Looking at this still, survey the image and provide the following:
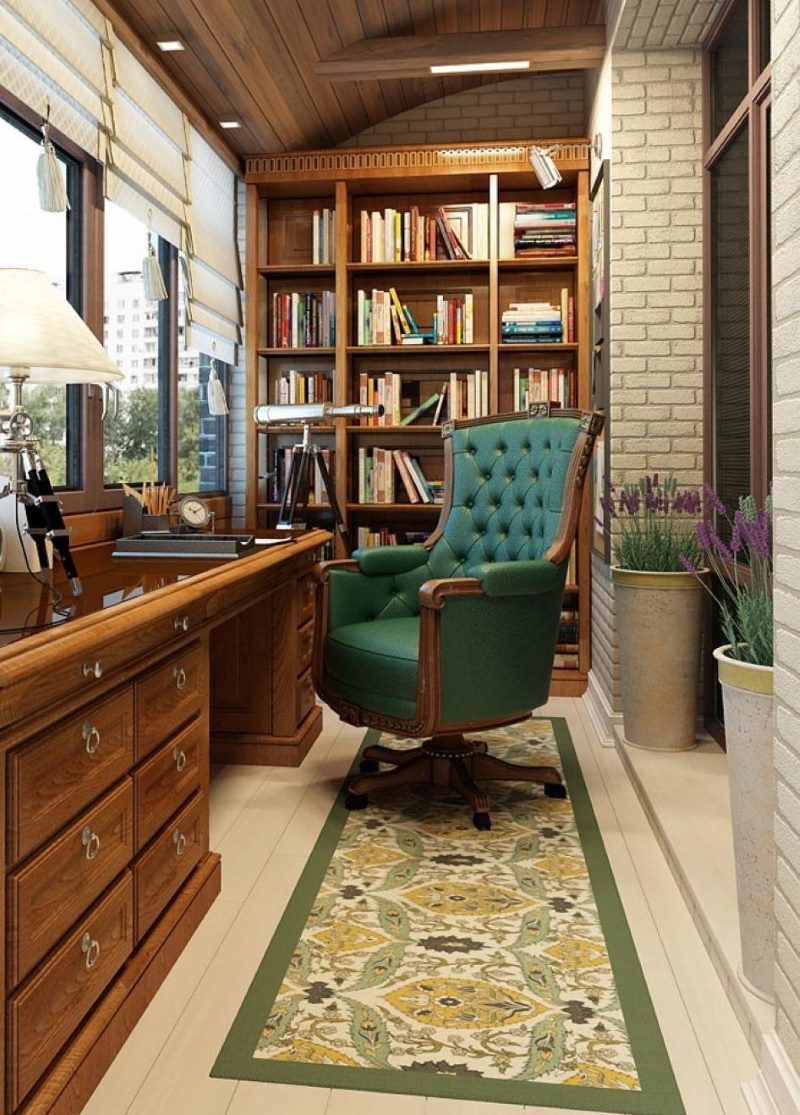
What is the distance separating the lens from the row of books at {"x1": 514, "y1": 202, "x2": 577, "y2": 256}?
4484 mm

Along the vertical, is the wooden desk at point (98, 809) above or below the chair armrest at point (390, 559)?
below

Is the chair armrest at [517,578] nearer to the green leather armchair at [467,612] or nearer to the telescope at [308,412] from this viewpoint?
the green leather armchair at [467,612]

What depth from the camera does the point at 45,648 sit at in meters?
1.31

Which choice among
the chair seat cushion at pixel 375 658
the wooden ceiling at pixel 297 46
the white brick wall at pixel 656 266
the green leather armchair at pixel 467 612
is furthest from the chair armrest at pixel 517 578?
the wooden ceiling at pixel 297 46

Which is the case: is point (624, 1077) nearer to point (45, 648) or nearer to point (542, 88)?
point (45, 648)

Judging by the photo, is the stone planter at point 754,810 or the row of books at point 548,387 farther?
the row of books at point 548,387

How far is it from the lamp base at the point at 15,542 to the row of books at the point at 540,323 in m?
2.96

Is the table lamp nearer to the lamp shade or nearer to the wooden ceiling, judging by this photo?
the lamp shade

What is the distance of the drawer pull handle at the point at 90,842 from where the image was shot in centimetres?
152

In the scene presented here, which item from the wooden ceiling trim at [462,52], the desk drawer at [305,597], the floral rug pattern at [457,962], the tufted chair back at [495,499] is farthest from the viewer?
the wooden ceiling trim at [462,52]

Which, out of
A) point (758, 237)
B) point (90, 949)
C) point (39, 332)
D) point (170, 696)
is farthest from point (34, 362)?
point (758, 237)

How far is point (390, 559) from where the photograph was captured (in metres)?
3.25

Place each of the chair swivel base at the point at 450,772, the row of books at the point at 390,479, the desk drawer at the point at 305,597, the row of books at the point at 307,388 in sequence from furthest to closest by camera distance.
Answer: the row of books at the point at 307,388 → the row of books at the point at 390,479 → the desk drawer at the point at 305,597 → the chair swivel base at the point at 450,772

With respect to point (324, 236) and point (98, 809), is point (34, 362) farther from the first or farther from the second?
point (324, 236)
